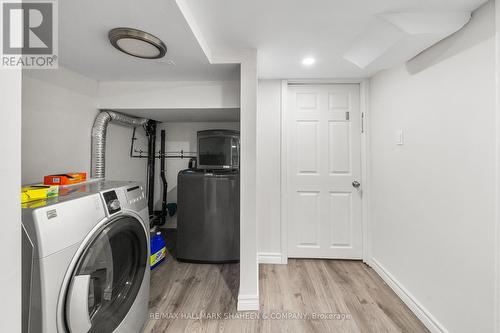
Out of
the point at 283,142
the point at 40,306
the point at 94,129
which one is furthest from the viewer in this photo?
the point at 283,142

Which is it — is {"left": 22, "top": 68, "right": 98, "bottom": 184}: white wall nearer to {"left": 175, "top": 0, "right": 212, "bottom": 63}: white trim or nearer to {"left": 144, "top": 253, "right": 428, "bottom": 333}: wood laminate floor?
{"left": 175, "top": 0, "right": 212, "bottom": 63}: white trim

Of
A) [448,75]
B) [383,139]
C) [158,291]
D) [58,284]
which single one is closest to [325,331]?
[158,291]

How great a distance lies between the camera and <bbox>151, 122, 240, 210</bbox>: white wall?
3008 millimetres

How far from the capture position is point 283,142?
2.40m

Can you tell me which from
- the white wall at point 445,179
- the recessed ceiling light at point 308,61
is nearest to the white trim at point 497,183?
the white wall at point 445,179

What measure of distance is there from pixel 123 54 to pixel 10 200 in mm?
1477

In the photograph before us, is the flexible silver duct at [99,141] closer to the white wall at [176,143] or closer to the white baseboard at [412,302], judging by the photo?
the white wall at [176,143]

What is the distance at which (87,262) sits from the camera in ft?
3.24

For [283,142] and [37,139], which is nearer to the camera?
[37,139]

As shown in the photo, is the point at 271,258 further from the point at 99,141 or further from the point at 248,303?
the point at 99,141

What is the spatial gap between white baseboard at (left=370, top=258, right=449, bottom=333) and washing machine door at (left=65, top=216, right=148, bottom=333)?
Result: 204 cm

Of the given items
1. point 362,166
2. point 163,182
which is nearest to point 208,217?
point 163,182

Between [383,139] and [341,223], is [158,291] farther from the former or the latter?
[383,139]

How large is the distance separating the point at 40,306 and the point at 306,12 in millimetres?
1927
